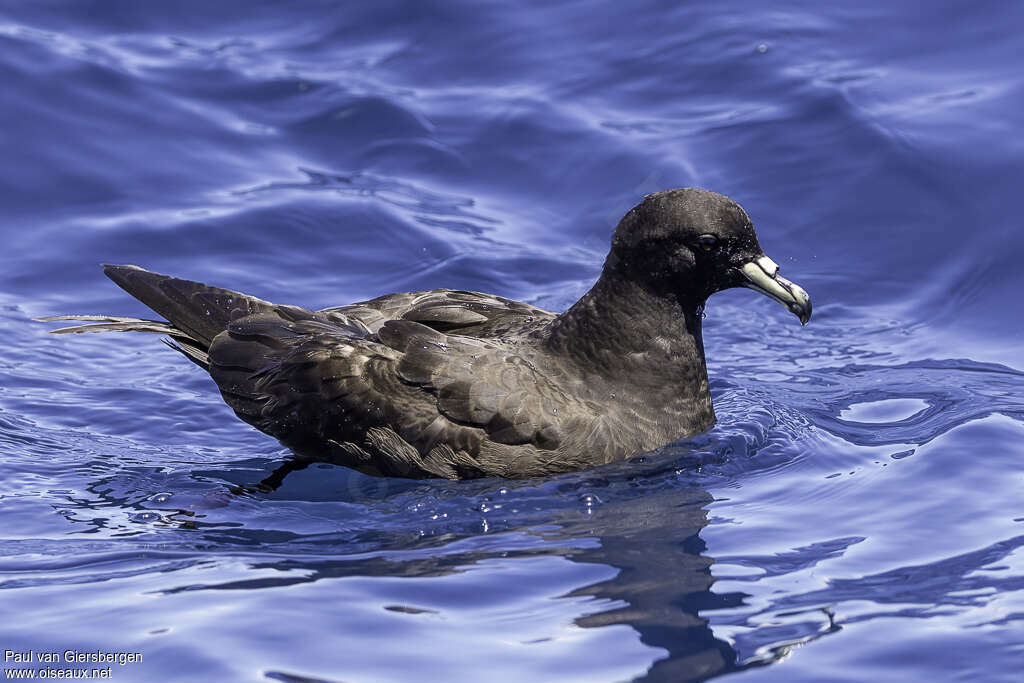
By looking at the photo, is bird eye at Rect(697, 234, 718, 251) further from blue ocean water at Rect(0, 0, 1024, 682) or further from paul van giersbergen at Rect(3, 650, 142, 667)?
paul van giersbergen at Rect(3, 650, 142, 667)

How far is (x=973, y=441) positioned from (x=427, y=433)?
2652 millimetres

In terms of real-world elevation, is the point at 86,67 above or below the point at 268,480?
above

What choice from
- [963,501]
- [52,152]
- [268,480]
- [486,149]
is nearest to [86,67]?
[52,152]

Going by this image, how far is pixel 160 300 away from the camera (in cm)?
694

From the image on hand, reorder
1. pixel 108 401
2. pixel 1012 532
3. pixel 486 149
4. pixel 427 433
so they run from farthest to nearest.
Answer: pixel 486 149
pixel 108 401
pixel 427 433
pixel 1012 532

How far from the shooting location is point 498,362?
6445 mm

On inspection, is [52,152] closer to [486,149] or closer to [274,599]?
[486,149]

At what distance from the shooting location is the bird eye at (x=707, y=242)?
6.37 meters

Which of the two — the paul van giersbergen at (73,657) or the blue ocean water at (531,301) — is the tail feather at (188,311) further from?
the paul van giersbergen at (73,657)

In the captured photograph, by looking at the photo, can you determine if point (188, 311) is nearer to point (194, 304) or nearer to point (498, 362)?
point (194, 304)

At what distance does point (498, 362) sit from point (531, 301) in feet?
8.43

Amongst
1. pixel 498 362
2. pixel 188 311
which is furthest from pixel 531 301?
pixel 188 311

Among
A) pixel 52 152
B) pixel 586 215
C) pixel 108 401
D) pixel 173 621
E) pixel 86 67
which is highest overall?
pixel 86 67

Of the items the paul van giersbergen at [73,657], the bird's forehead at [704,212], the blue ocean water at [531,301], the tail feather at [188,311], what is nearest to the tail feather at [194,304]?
the tail feather at [188,311]
